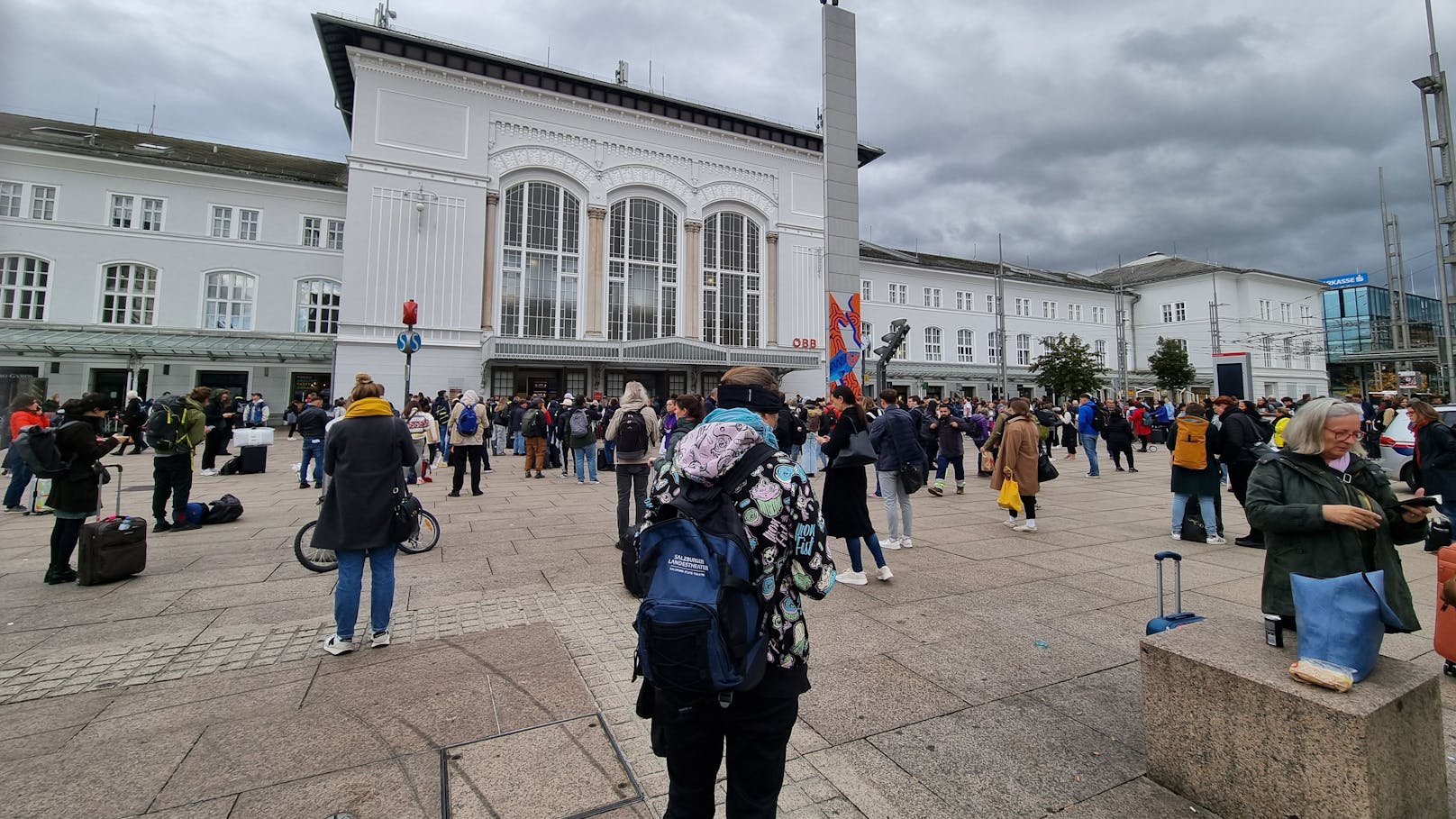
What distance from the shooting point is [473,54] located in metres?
30.2

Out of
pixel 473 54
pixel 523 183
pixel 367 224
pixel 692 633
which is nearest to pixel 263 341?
pixel 367 224

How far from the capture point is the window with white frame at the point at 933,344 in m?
50.3

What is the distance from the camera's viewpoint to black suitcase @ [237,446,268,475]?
14359mm

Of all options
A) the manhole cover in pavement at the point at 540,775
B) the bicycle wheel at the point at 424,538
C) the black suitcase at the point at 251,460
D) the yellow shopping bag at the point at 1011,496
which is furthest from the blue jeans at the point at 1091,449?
the black suitcase at the point at 251,460

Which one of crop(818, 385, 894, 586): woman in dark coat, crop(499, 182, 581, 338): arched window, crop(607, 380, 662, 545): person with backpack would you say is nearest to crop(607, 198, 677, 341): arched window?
crop(499, 182, 581, 338): arched window

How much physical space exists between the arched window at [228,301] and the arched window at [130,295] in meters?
2.13

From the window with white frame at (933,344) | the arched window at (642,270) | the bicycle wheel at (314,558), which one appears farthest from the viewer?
the window with white frame at (933,344)

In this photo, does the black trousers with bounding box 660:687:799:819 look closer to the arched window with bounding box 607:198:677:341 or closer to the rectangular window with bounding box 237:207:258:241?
the arched window with bounding box 607:198:677:341

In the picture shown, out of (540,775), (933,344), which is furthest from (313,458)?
(933,344)

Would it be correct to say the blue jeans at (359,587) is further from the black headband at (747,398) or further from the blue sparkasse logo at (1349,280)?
the blue sparkasse logo at (1349,280)

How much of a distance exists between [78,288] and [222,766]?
4069 centimetres

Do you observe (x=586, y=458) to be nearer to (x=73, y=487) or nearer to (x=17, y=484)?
(x=73, y=487)

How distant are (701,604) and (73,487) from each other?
24.2 feet

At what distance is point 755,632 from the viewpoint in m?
1.83
